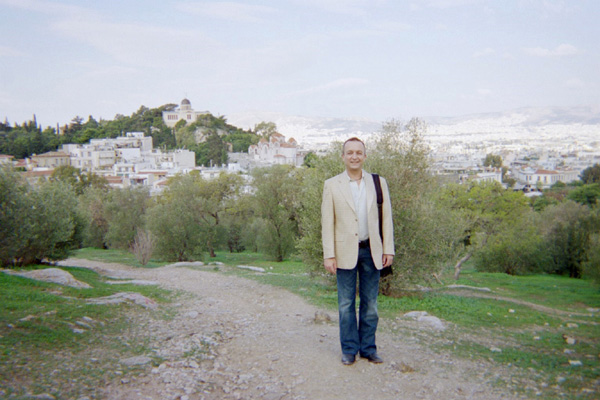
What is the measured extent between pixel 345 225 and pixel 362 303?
3.53 feet

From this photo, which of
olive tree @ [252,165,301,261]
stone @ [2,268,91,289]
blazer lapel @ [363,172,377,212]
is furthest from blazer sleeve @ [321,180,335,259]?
olive tree @ [252,165,301,261]

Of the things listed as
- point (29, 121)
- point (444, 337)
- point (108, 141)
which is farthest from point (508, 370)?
point (29, 121)

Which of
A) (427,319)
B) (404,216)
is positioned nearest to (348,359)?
(427,319)

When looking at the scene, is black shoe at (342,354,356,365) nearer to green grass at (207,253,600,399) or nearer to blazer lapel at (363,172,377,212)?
green grass at (207,253,600,399)

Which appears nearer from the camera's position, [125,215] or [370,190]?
[370,190]

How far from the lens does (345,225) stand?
17.1 feet

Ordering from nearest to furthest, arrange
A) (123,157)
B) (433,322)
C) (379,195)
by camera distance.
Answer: (379,195) < (433,322) < (123,157)

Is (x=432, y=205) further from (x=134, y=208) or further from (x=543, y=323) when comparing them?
(x=134, y=208)

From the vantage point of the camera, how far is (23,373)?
4.49 metres

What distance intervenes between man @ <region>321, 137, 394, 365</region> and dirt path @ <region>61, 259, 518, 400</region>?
477mm

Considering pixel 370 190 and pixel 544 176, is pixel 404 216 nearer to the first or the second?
pixel 370 190

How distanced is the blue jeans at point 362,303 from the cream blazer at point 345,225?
16cm

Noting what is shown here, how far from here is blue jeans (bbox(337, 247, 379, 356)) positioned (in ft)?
17.4

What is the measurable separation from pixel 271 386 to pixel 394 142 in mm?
9941
